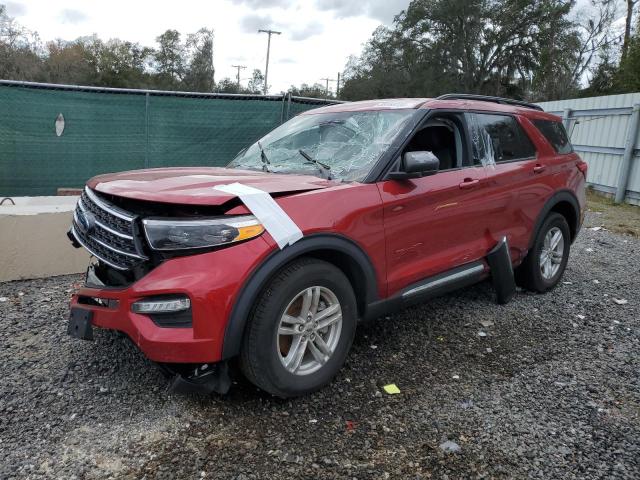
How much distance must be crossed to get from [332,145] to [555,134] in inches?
102

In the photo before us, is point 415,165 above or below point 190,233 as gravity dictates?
above

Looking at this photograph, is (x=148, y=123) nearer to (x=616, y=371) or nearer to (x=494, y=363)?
(x=494, y=363)

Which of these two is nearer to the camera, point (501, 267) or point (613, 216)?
point (501, 267)

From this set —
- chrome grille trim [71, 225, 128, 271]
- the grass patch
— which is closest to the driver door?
chrome grille trim [71, 225, 128, 271]

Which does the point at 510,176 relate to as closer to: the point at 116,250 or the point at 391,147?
the point at 391,147

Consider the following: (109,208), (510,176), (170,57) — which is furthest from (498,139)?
(170,57)

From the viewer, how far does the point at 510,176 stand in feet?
14.1

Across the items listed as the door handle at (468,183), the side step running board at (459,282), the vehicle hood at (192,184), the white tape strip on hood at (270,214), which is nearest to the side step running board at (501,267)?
the side step running board at (459,282)

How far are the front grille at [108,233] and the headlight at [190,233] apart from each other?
0.44ft

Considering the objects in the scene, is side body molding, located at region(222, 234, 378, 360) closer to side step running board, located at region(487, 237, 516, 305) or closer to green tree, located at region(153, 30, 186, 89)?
side step running board, located at region(487, 237, 516, 305)

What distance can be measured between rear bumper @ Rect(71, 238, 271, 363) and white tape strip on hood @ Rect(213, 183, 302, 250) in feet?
0.38

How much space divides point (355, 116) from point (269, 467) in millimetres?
2467

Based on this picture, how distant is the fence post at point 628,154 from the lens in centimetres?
1073

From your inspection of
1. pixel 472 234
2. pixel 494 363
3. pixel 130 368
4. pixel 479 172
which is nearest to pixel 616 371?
pixel 494 363
